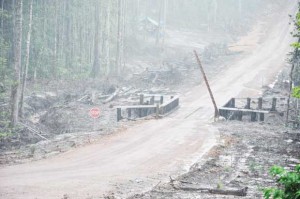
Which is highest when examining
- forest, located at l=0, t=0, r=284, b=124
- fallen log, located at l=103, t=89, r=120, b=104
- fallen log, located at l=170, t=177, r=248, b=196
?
forest, located at l=0, t=0, r=284, b=124

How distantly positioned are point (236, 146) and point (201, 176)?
16.1ft

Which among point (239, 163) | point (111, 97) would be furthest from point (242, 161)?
point (111, 97)

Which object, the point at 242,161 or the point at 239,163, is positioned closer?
the point at 239,163

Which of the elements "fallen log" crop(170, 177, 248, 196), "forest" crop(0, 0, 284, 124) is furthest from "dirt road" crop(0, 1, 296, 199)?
"forest" crop(0, 0, 284, 124)

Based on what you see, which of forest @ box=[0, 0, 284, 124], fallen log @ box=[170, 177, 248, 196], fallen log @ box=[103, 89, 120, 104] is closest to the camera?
fallen log @ box=[170, 177, 248, 196]

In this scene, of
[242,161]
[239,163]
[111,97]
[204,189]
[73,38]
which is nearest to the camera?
[204,189]

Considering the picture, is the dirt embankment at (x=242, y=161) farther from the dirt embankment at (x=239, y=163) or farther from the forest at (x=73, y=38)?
the forest at (x=73, y=38)

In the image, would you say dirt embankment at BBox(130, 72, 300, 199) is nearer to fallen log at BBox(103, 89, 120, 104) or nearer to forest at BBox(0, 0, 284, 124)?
fallen log at BBox(103, 89, 120, 104)

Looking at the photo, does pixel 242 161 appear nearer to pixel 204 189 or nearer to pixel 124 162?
pixel 204 189

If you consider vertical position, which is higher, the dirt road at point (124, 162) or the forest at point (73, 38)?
the forest at point (73, 38)

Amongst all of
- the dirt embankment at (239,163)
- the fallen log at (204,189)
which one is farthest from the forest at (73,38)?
the fallen log at (204,189)

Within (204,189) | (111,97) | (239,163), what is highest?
(111,97)

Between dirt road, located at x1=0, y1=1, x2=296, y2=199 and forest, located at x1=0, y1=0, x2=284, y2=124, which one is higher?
forest, located at x1=0, y1=0, x2=284, y2=124

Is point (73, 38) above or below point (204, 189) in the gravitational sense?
above
